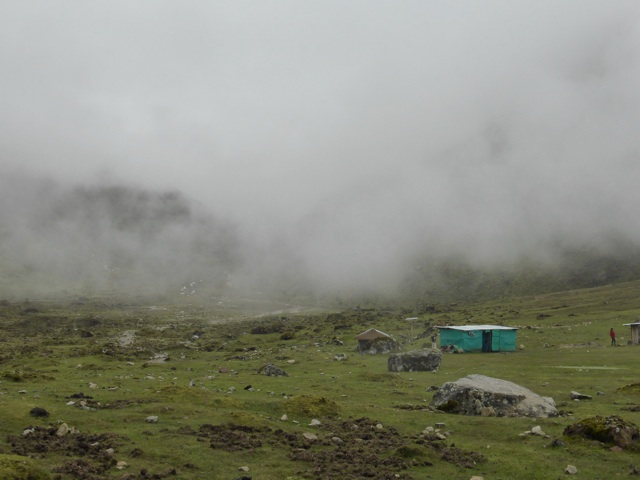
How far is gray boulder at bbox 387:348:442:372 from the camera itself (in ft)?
151

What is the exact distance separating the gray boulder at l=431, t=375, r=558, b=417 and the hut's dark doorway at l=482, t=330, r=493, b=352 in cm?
3929

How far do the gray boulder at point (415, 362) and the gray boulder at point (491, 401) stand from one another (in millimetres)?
18535

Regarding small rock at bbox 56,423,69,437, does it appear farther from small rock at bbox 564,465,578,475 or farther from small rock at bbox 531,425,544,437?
small rock at bbox 531,425,544,437

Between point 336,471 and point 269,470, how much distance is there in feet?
7.14

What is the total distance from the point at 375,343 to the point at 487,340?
14.4 metres

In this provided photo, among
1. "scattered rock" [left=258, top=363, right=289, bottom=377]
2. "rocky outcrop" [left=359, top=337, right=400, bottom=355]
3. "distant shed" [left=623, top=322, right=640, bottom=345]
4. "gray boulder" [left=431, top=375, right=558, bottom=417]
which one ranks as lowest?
"rocky outcrop" [left=359, top=337, right=400, bottom=355]

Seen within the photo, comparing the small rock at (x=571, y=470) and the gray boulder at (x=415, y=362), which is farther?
the gray boulder at (x=415, y=362)

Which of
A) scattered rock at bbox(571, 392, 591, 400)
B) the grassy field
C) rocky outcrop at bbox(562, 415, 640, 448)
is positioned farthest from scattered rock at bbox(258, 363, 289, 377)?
rocky outcrop at bbox(562, 415, 640, 448)

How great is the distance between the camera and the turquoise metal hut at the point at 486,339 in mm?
64812

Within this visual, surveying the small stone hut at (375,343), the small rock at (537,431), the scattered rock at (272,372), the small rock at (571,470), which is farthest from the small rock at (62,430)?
the small stone hut at (375,343)

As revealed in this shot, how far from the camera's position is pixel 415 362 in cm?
4612

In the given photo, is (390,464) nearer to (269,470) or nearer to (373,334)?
(269,470)

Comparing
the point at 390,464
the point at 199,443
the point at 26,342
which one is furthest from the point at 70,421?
the point at 26,342

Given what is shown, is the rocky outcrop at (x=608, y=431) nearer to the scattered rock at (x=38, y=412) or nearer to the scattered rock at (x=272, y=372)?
the scattered rock at (x=38, y=412)
